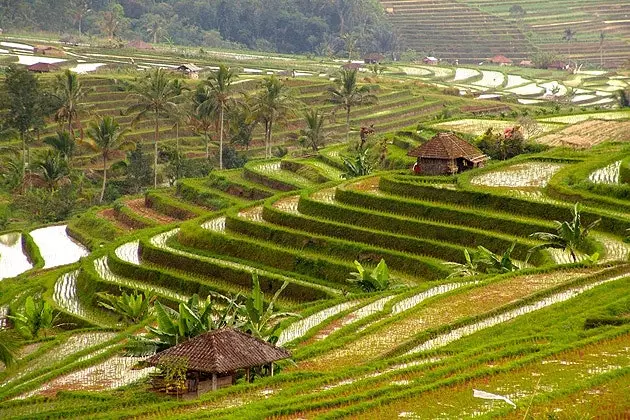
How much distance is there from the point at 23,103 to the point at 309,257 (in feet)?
87.2

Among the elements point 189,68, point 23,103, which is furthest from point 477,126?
point 189,68

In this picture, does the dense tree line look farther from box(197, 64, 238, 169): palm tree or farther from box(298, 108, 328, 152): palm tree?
box(197, 64, 238, 169): palm tree

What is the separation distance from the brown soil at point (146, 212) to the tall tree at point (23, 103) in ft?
25.2

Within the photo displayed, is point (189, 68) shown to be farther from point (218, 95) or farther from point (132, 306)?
point (132, 306)

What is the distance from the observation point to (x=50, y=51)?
83375mm

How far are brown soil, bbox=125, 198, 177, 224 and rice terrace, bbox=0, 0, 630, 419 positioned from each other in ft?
0.86

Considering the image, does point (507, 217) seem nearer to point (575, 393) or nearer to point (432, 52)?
point (575, 393)

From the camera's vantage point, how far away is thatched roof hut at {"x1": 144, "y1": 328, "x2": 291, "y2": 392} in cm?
1950

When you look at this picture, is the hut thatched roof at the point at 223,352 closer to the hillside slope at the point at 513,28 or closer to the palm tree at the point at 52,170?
the palm tree at the point at 52,170

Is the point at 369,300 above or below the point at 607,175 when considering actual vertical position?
below

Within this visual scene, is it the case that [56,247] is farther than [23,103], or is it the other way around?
[23,103]

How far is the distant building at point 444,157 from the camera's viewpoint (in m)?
38.6

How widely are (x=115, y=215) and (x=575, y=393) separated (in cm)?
3145

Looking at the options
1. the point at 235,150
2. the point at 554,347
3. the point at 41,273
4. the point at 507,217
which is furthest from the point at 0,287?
the point at 235,150
